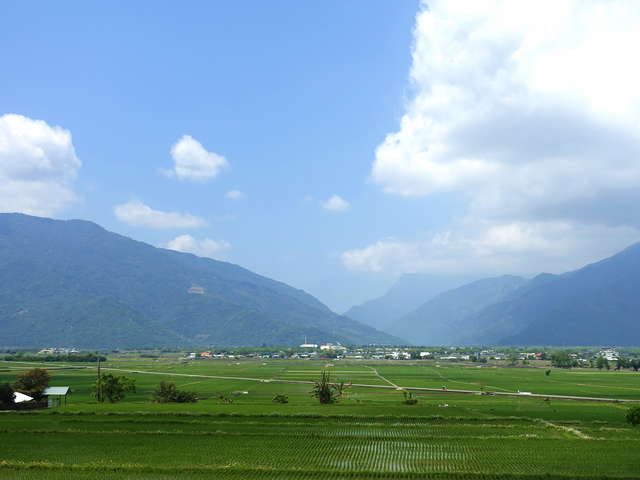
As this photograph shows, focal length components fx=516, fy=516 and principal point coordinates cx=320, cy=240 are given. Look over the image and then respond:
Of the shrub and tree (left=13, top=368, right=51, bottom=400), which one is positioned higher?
tree (left=13, top=368, right=51, bottom=400)

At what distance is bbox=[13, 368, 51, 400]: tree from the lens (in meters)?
55.4

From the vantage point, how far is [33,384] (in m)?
56.6

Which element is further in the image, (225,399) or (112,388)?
(112,388)

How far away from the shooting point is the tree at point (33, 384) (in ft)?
182

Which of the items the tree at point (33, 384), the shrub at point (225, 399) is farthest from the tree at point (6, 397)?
the shrub at point (225, 399)

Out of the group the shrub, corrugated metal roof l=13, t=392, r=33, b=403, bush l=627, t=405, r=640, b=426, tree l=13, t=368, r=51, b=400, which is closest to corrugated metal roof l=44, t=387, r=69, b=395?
tree l=13, t=368, r=51, b=400

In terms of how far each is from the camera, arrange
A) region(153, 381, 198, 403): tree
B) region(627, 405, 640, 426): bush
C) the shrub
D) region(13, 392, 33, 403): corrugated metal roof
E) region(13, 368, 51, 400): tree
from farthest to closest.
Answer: region(153, 381, 198, 403): tree
the shrub
region(13, 368, 51, 400): tree
region(13, 392, 33, 403): corrugated metal roof
region(627, 405, 640, 426): bush

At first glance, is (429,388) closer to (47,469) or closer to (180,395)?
(180,395)

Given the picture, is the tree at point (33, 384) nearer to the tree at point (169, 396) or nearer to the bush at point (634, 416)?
the tree at point (169, 396)

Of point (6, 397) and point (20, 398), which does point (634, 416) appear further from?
point (20, 398)

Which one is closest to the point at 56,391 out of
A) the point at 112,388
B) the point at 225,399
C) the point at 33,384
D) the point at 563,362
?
the point at 112,388

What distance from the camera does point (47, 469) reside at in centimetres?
2712

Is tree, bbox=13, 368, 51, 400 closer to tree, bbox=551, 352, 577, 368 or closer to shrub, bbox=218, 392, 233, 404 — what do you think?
shrub, bbox=218, 392, 233, 404

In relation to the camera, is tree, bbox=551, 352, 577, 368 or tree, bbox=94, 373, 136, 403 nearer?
tree, bbox=94, 373, 136, 403
